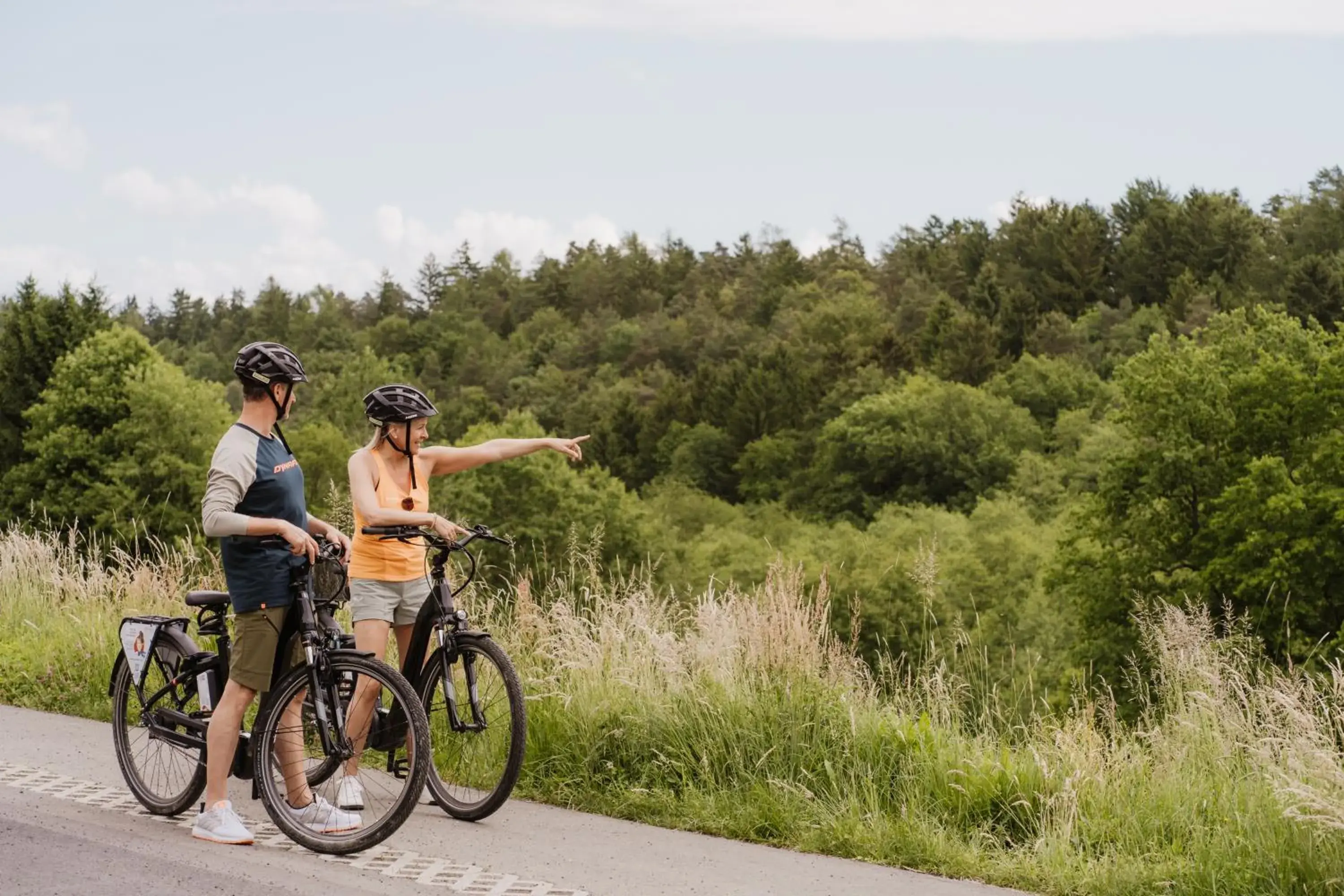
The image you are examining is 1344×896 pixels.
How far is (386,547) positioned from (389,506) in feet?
0.58

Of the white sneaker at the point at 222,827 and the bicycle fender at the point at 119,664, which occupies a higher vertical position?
the bicycle fender at the point at 119,664

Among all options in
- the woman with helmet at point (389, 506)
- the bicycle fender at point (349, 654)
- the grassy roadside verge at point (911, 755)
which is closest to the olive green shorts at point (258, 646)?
the bicycle fender at point (349, 654)

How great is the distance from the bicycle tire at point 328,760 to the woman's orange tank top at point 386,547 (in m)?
0.61

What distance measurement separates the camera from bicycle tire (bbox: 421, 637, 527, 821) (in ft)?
20.0

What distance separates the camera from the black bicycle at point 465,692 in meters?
6.15

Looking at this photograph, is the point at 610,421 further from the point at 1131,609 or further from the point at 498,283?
the point at 1131,609

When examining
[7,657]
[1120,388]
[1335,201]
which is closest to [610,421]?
[1335,201]

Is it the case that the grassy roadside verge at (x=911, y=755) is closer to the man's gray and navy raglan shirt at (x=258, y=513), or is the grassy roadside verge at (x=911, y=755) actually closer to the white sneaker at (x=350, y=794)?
the white sneaker at (x=350, y=794)

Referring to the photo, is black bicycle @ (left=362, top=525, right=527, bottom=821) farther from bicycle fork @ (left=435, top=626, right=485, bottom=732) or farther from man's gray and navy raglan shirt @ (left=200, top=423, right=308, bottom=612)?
man's gray and navy raglan shirt @ (left=200, top=423, right=308, bottom=612)

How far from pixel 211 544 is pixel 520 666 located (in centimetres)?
4448

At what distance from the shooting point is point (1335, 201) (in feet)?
304

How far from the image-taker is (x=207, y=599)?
637 centimetres

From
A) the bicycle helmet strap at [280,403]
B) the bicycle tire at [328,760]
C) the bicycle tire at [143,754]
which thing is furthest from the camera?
the bicycle tire at [143,754]

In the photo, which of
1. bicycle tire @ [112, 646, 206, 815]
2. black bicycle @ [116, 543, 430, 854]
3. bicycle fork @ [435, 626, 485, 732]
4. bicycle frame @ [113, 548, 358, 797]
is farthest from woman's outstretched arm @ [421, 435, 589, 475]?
bicycle tire @ [112, 646, 206, 815]
